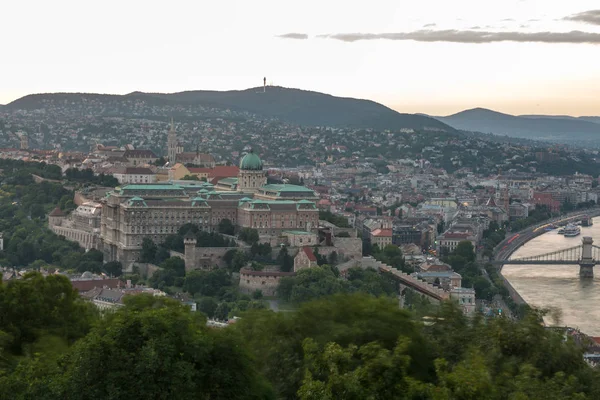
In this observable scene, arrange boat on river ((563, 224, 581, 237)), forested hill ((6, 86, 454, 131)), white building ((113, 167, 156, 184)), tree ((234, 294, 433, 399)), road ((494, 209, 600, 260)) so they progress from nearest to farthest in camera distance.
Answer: tree ((234, 294, 433, 399)) → white building ((113, 167, 156, 184)) → road ((494, 209, 600, 260)) → boat on river ((563, 224, 581, 237)) → forested hill ((6, 86, 454, 131))

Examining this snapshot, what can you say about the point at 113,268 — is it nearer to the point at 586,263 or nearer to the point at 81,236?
the point at 81,236

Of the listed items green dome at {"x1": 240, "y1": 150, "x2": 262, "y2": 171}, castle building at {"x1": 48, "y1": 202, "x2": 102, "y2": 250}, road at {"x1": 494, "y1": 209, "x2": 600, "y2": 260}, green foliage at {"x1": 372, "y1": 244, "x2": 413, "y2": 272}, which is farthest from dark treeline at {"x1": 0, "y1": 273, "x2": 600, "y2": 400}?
road at {"x1": 494, "y1": 209, "x2": 600, "y2": 260}

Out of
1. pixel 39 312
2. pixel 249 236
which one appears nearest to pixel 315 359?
pixel 39 312

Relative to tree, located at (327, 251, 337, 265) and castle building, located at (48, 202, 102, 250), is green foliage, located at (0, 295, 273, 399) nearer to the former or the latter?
tree, located at (327, 251, 337, 265)

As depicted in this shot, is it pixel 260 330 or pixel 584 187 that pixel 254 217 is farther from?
pixel 584 187

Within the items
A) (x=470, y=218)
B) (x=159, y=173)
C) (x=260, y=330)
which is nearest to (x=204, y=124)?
(x=470, y=218)

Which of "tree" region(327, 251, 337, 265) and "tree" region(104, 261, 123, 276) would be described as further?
"tree" region(104, 261, 123, 276)

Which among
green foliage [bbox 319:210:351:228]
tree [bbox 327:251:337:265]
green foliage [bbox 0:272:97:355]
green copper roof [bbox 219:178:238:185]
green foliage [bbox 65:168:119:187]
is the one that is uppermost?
green foliage [bbox 0:272:97:355]

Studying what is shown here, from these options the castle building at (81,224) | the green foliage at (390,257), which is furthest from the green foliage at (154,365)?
the castle building at (81,224)
